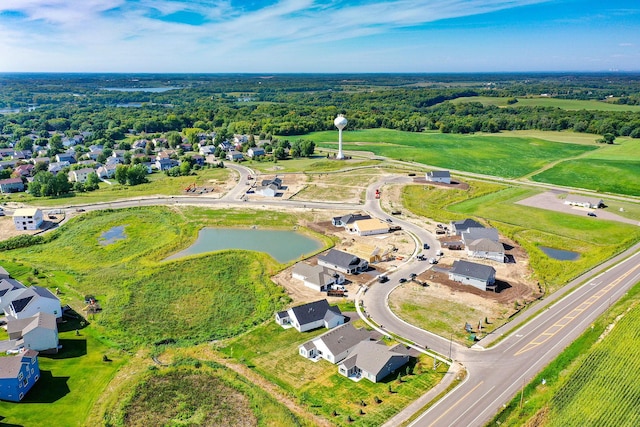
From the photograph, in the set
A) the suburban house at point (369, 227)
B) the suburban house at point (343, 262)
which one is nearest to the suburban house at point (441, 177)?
the suburban house at point (369, 227)

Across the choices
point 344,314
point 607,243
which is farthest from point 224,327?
point 607,243

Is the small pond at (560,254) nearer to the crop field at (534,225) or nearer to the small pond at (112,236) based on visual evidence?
the crop field at (534,225)

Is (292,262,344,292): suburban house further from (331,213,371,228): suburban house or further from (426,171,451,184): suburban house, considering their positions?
(426,171,451,184): suburban house

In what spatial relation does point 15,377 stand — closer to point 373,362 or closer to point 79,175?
point 373,362

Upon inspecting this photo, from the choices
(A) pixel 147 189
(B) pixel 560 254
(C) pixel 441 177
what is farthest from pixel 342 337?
(A) pixel 147 189

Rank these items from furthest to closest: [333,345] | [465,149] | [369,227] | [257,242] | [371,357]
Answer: [465,149] → [369,227] → [257,242] → [333,345] → [371,357]
